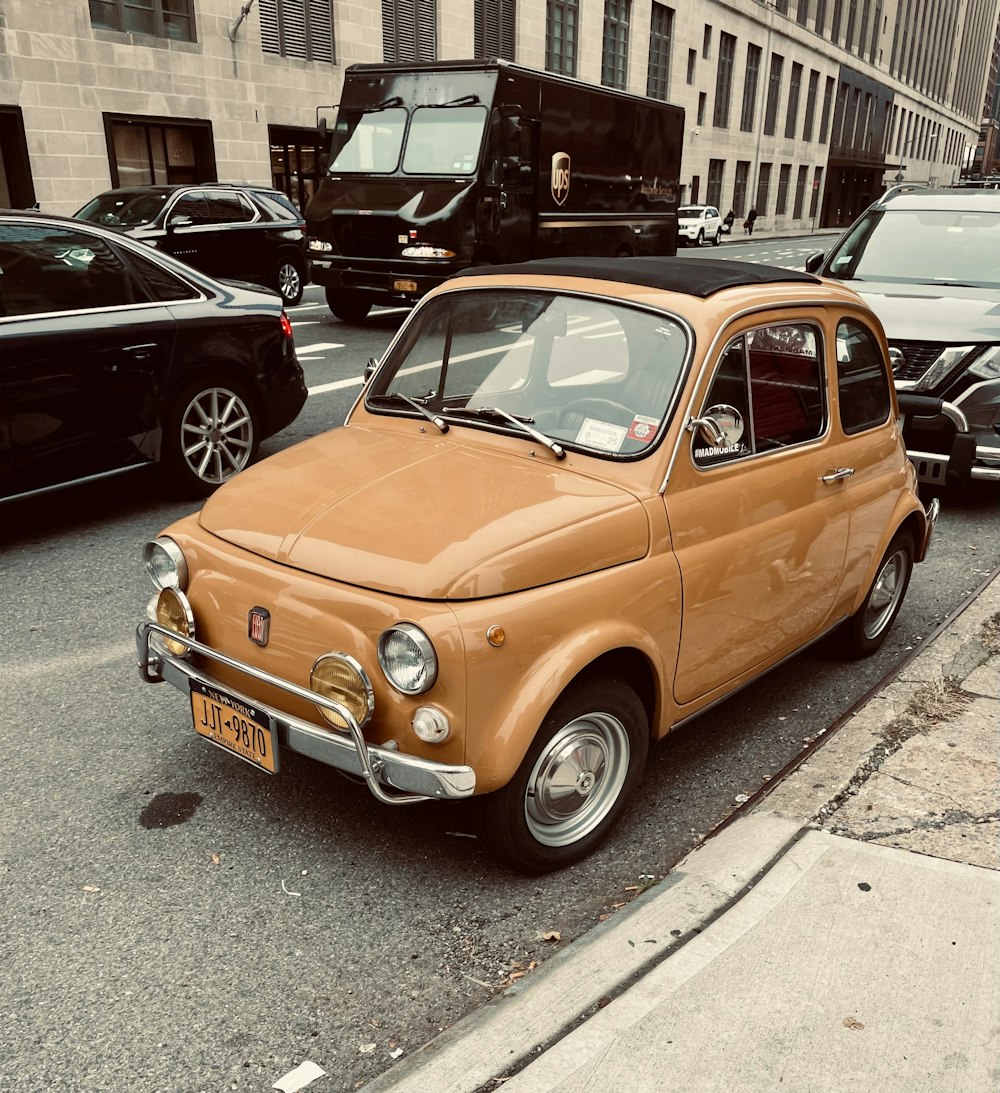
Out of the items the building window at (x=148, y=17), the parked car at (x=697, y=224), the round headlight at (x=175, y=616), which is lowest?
the parked car at (x=697, y=224)

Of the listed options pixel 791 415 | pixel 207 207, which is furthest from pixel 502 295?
pixel 207 207

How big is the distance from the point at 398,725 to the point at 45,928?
118 centimetres

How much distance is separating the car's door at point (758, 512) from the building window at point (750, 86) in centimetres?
A: 5843

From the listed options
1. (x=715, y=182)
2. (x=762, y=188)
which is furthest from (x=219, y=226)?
(x=762, y=188)

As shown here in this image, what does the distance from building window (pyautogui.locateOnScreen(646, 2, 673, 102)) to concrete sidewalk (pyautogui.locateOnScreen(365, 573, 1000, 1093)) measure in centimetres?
4756

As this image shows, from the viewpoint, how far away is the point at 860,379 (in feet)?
14.0

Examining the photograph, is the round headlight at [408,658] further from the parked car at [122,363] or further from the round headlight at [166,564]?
the parked car at [122,363]

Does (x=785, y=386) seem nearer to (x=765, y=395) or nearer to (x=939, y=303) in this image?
(x=765, y=395)

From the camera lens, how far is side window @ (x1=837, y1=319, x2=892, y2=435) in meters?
4.13

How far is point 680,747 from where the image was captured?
398 cm

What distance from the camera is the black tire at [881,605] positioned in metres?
4.58

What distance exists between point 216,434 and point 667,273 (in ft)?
12.7

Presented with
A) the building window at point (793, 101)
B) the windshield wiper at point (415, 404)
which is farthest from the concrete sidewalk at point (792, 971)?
the building window at point (793, 101)

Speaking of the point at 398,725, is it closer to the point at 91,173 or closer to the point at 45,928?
the point at 45,928
